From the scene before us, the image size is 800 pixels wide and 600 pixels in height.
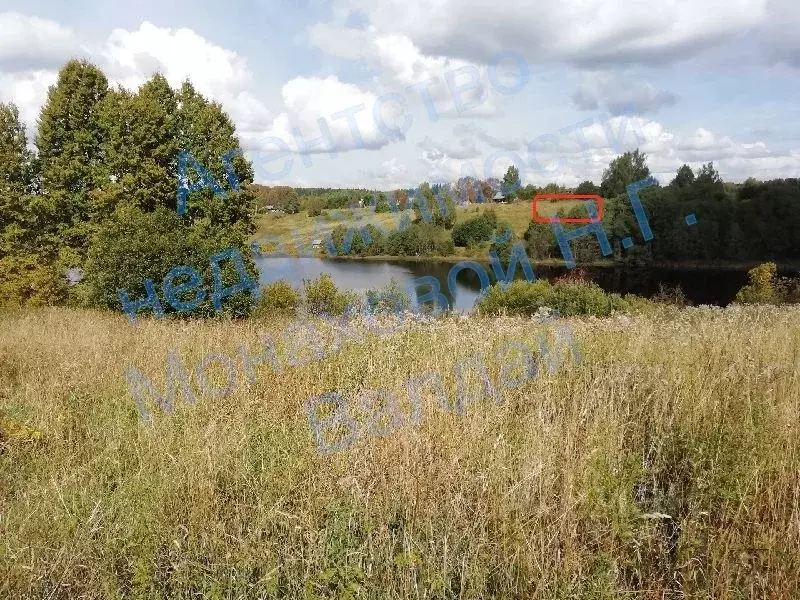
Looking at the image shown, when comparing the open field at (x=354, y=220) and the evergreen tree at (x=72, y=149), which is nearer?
the evergreen tree at (x=72, y=149)

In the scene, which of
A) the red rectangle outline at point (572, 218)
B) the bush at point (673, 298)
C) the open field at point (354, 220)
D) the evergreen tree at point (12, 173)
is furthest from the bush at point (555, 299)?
the red rectangle outline at point (572, 218)

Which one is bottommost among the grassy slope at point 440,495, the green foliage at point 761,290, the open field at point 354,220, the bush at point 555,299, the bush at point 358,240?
the green foliage at point 761,290

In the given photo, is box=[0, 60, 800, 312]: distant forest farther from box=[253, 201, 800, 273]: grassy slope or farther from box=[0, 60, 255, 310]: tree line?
box=[253, 201, 800, 273]: grassy slope

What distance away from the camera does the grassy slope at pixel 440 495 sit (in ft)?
7.79

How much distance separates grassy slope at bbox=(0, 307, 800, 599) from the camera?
237cm

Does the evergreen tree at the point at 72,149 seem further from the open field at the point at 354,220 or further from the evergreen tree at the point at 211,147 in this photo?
the open field at the point at 354,220

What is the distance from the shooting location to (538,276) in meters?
49.1

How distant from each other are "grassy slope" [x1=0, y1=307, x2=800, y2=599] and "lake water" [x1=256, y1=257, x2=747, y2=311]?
34.4 meters

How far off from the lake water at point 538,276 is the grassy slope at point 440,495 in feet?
113

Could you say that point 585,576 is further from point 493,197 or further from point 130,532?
point 493,197

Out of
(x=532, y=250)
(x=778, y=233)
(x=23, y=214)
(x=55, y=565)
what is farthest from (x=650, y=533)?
(x=778, y=233)

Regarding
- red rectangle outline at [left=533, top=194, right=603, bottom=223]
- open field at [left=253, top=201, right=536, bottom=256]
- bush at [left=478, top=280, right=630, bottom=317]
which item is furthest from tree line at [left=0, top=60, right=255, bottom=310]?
red rectangle outline at [left=533, top=194, right=603, bottom=223]

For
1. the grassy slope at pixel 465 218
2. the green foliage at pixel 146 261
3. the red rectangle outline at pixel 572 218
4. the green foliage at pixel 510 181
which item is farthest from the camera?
the green foliage at pixel 510 181

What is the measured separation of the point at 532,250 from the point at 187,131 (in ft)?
158
